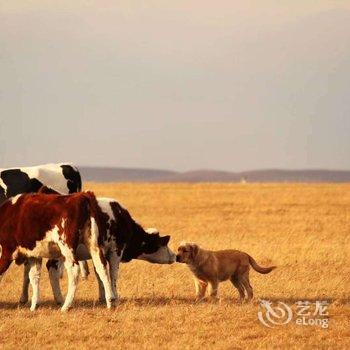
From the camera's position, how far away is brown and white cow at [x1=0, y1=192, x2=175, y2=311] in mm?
13414

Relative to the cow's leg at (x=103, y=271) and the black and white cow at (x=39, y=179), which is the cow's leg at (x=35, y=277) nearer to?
the cow's leg at (x=103, y=271)

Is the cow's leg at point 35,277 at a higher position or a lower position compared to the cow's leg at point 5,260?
lower

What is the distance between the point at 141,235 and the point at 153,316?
100 inches

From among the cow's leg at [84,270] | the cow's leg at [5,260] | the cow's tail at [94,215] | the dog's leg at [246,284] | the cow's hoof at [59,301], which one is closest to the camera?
the cow's tail at [94,215]

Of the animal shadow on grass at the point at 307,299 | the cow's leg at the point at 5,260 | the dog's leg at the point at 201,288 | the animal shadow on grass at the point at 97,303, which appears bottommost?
the animal shadow on grass at the point at 97,303

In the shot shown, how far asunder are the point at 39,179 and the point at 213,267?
3.82m

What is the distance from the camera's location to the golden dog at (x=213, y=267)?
15344 millimetres

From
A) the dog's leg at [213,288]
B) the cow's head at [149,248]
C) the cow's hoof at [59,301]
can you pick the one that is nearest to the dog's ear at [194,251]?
the cow's head at [149,248]

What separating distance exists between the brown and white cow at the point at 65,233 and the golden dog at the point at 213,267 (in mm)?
1549

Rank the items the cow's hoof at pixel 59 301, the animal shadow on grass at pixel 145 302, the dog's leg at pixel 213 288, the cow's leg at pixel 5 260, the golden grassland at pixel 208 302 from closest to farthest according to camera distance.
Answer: the golden grassland at pixel 208 302 < the cow's leg at pixel 5 260 < the animal shadow on grass at pixel 145 302 < the cow's hoof at pixel 59 301 < the dog's leg at pixel 213 288

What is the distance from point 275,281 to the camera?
58.2 ft

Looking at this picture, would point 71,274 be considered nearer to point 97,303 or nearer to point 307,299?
point 97,303

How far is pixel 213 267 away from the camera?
50.3 feet

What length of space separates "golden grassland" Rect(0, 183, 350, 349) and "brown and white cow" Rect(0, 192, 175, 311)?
677mm
